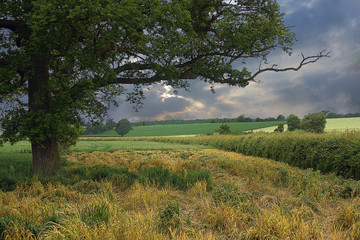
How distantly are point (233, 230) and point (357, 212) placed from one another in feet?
10.1

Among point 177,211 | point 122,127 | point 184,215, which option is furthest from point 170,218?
point 122,127

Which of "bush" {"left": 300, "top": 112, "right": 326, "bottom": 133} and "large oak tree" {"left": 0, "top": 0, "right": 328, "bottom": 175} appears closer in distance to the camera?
"large oak tree" {"left": 0, "top": 0, "right": 328, "bottom": 175}

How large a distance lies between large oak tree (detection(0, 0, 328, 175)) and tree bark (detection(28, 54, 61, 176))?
0.04 m

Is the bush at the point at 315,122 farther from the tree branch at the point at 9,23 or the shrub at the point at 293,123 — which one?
the tree branch at the point at 9,23

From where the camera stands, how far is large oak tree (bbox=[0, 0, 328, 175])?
8.77 meters

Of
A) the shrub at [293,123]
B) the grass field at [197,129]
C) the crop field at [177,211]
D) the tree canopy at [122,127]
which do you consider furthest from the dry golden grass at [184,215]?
the tree canopy at [122,127]

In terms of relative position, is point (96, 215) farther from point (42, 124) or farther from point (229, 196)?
point (42, 124)

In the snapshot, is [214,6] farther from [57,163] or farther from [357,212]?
[57,163]

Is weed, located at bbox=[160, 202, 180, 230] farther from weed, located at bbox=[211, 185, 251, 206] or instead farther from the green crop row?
the green crop row

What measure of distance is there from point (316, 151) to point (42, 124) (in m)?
14.1

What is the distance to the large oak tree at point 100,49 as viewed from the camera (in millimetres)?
8766

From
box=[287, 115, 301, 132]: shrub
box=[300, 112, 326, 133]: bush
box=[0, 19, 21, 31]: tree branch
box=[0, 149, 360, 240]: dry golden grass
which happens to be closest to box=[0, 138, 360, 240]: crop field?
box=[0, 149, 360, 240]: dry golden grass

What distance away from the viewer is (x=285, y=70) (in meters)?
12.2

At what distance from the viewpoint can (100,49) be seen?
9500 millimetres
